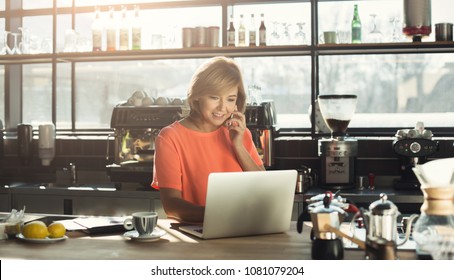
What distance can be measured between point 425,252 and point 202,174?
1087 millimetres

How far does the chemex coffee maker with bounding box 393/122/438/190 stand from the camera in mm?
3654

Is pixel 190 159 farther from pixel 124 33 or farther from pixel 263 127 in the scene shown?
pixel 124 33

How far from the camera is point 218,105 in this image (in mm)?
2473

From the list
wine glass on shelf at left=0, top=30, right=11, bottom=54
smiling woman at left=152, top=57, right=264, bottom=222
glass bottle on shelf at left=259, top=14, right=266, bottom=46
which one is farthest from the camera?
wine glass on shelf at left=0, top=30, right=11, bottom=54

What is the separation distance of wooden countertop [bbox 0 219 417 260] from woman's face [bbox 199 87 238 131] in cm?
61

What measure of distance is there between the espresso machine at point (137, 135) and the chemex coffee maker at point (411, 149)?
1.34 metres

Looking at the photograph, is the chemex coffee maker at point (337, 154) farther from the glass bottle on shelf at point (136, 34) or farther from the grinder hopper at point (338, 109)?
the glass bottle on shelf at point (136, 34)

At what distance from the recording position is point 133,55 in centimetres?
432

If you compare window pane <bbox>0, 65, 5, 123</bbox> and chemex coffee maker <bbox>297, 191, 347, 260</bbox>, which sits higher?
window pane <bbox>0, 65, 5, 123</bbox>

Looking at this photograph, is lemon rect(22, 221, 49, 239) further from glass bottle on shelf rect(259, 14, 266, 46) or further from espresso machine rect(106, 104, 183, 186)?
glass bottle on shelf rect(259, 14, 266, 46)

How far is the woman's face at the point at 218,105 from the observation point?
2.46 meters

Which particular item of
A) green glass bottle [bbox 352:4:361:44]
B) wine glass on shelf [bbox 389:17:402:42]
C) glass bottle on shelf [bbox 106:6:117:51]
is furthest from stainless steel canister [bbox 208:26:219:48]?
wine glass on shelf [bbox 389:17:402:42]
